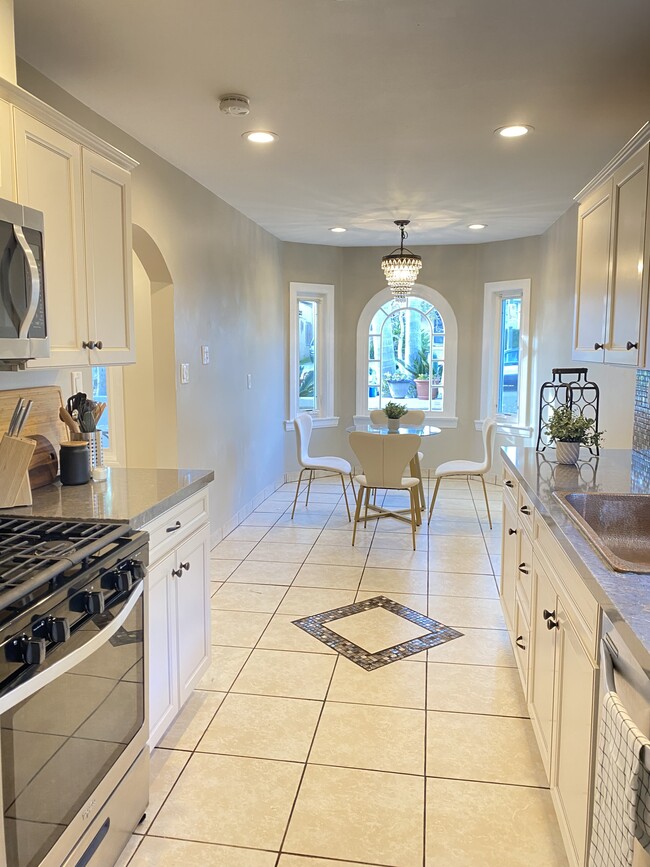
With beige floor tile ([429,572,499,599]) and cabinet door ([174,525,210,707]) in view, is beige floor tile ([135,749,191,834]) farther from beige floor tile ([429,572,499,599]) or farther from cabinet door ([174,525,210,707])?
beige floor tile ([429,572,499,599])

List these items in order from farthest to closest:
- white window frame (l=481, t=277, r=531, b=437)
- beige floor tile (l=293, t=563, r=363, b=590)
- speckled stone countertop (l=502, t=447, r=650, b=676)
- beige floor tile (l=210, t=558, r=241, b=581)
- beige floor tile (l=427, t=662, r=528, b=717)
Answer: white window frame (l=481, t=277, r=531, b=437) < beige floor tile (l=210, t=558, r=241, b=581) < beige floor tile (l=293, t=563, r=363, b=590) < beige floor tile (l=427, t=662, r=528, b=717) < speckled stone countertop (l=502, t=447, r=650, b=676)

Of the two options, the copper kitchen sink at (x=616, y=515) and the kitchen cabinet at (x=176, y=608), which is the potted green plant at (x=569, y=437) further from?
the kitchen cabinet at (x=176, y=608)

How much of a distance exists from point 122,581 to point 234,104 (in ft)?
6.67

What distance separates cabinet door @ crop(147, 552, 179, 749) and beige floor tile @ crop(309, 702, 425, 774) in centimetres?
54

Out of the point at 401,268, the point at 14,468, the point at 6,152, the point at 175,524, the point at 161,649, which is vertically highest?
the point at 401,268

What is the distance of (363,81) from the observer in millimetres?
2494

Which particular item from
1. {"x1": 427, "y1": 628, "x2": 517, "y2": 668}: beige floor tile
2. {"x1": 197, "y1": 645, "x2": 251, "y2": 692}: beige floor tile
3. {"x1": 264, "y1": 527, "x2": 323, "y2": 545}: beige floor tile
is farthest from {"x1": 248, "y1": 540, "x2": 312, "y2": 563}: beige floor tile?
{"x1": 427, "y1": 628, "x2": 517, "y2": 668}: beige floor tile

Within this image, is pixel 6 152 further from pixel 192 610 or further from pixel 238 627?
pixel 238 627

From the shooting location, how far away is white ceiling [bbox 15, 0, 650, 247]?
2016 mm

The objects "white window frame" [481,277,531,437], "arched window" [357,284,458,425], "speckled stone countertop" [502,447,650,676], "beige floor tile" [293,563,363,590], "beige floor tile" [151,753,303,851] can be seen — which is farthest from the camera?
"arched window" [357,284,458,425]

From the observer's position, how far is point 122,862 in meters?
1.76

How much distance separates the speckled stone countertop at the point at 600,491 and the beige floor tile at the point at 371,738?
0.97 m

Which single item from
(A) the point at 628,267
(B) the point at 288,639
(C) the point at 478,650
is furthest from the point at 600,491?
(B) the point at 288,639

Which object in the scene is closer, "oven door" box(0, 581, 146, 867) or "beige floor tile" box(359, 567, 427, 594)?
"oven door" box(0, 581, 146, 867)
